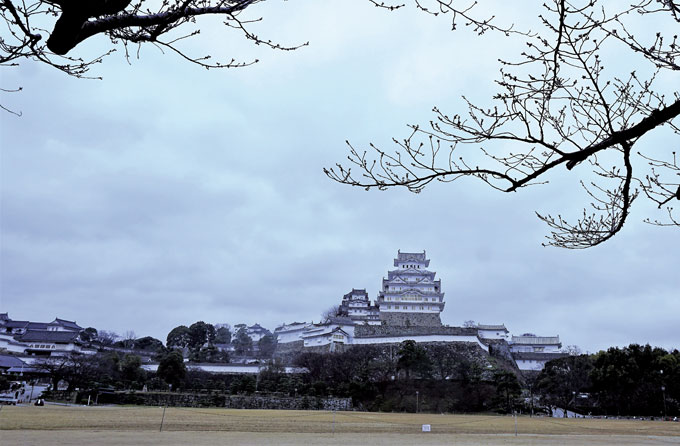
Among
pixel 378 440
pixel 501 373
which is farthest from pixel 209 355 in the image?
pixel 378 440

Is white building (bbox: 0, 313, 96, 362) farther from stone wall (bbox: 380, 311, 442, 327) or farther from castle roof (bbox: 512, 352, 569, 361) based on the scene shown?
castle roof (bbox: 512, 352, 569, 361)

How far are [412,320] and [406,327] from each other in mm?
1659

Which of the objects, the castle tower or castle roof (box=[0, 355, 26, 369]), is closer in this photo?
castle roof (box=[0, 355, 26, 369])

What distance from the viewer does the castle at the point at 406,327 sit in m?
46.9

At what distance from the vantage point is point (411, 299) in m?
55.1

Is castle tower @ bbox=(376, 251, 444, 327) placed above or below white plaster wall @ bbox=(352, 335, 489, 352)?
above

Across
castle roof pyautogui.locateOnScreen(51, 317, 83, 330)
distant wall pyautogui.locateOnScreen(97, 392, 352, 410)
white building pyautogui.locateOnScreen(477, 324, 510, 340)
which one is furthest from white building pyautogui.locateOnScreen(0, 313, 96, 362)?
white building pyautogui.locateOnScreen(477, 324, 510, 340)

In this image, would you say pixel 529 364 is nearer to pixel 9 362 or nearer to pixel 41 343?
pixel 9 362

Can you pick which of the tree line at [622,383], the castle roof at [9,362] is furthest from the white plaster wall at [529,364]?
the castle roof at [9,362]

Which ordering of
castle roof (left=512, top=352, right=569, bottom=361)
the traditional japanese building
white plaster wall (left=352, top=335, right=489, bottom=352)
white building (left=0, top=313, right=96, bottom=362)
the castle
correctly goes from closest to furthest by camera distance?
white plaster wall (left=352, top=335, right=489, bottom=352) → the castle → white building (left=0, top=313, right=96, bottom=362) → castle roof (left=512, top=352, right=569, bottom=361) → the traditional japanese building

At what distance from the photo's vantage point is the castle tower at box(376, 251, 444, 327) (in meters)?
54.2

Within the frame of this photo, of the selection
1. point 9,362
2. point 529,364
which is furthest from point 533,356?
point 9,362

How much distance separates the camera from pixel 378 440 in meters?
13.5

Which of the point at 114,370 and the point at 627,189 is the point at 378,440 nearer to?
the point at 627,189
